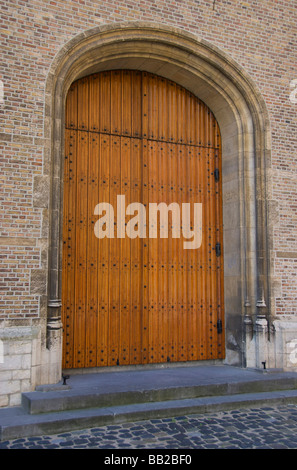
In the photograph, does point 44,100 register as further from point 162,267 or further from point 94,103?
point 162,267

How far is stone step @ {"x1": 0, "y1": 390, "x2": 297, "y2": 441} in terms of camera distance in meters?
4.52

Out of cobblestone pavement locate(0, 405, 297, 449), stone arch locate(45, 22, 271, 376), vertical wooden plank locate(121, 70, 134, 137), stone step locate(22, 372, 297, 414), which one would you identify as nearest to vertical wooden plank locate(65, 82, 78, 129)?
stone arch locate(45, 22, 271, 376)

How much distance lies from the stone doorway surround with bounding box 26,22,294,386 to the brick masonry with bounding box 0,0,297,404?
0.15 metres

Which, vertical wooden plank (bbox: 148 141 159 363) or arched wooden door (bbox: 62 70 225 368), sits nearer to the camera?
arched wooden door (bbox: 62 70 225 368)

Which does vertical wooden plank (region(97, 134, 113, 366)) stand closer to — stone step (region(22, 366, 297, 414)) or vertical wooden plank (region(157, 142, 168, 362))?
stone step (region(22, 366, 297, 414))

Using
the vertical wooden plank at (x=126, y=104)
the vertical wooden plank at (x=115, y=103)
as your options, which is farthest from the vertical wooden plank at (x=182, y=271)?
the vertical wooden plank at (x=115, y=103)

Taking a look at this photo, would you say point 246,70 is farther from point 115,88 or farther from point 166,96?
point 115,88

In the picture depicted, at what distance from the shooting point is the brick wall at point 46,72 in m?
5.49

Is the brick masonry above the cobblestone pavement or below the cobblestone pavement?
above

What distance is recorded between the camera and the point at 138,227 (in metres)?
6.93

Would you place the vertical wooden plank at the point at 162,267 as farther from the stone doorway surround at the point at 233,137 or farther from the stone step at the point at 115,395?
the stone step at the point at 115,395

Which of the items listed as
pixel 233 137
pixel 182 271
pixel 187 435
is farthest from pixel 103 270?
pixel 233 137
